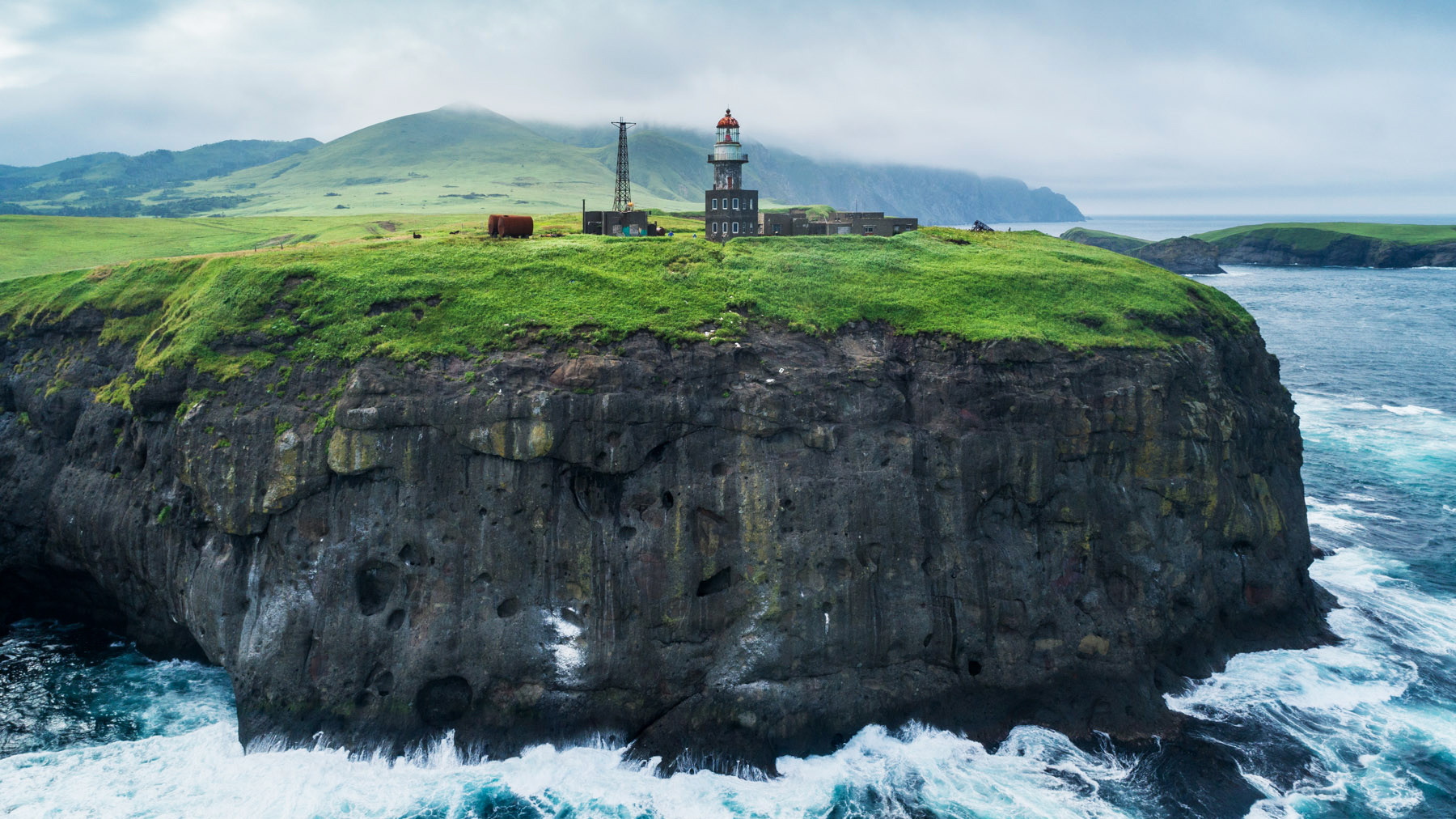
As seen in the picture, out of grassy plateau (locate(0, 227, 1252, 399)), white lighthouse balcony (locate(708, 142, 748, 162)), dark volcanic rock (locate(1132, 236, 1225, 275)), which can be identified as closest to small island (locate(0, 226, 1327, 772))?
grassy plateau (locate(0, 227, 1252, 399))

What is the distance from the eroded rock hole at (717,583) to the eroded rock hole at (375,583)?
11.7 meters

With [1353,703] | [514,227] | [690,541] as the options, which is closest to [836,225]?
[514,227]

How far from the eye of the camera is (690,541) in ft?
112

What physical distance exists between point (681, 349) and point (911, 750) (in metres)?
17.8

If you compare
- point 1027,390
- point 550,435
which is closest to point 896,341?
point 1027,390

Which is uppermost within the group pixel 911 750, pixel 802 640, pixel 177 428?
pixel 177 428

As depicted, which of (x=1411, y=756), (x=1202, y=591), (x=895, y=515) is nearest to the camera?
(x=1411, y=756)

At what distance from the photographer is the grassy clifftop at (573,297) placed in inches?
1448

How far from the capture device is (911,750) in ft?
109

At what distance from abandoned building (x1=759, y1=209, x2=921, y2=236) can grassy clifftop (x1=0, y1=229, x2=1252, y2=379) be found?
7.34 metres

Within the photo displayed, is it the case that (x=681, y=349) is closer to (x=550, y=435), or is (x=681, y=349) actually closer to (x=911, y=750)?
(x=550, y=435)

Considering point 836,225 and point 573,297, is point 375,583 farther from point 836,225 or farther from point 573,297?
point 836,225

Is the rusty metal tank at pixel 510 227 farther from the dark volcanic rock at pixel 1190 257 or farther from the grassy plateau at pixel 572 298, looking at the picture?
the dark volcanic rock at pixel 1190 257

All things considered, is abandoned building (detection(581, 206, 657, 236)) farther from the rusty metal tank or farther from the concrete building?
the rusty metal tank
